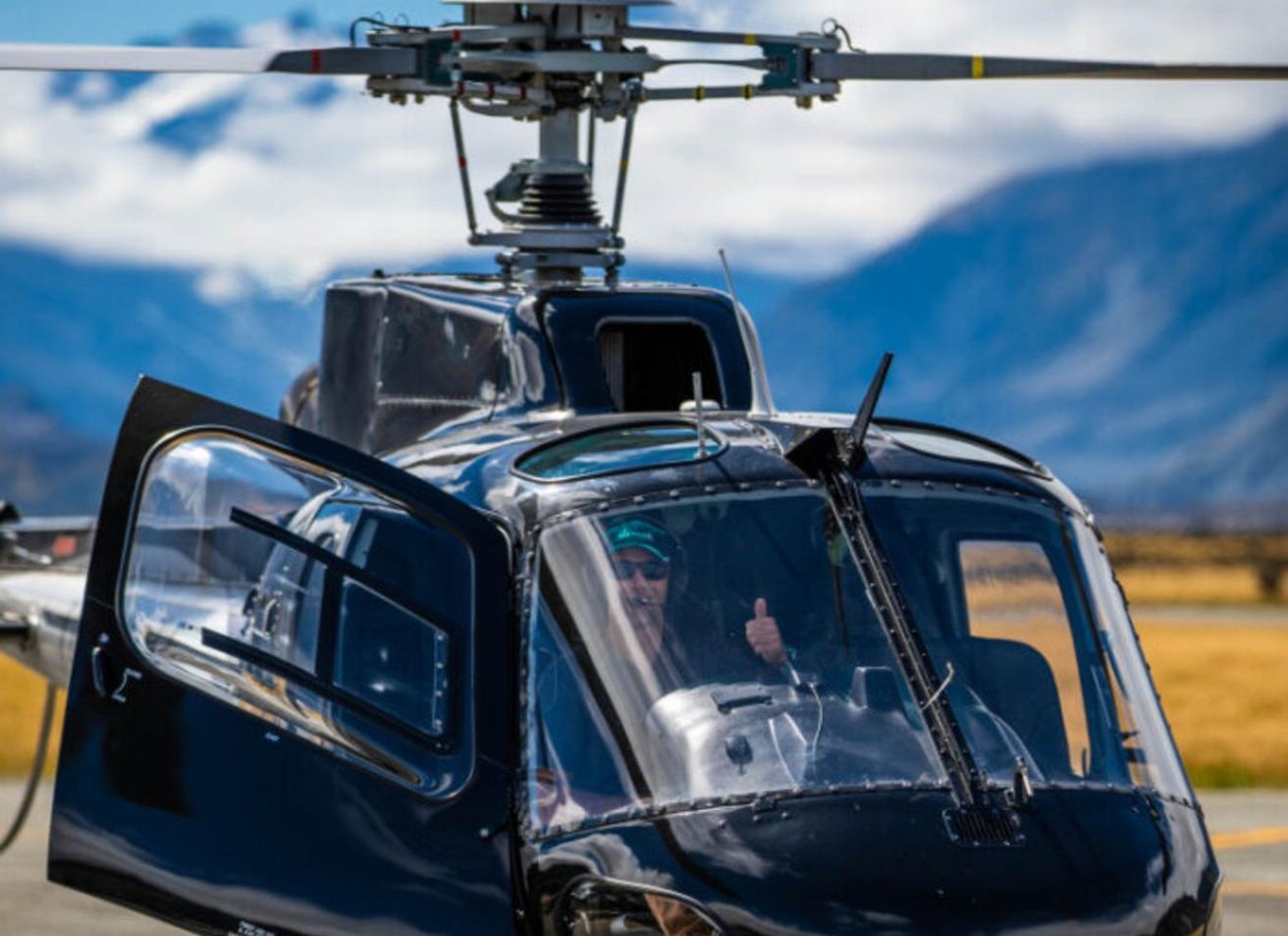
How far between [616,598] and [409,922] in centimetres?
102

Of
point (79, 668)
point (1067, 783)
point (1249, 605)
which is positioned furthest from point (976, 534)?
point (1249, 605)

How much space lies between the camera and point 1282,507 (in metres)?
181

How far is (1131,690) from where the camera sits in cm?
746

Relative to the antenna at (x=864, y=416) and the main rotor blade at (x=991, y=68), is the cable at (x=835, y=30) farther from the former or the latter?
the antenna at (x=864, y=416)

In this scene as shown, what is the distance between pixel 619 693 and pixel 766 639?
434 mm

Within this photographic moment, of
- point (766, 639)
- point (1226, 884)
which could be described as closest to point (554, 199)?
point (766, 639)

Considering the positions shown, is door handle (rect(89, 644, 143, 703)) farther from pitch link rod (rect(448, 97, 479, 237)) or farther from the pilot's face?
pitch link rod (rect(448, 97, 479, 237))

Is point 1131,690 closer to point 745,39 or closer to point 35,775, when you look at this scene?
point 745,39

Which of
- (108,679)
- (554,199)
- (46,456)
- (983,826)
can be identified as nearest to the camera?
(983,826)

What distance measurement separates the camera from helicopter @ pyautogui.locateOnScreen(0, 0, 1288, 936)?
670 centimetres

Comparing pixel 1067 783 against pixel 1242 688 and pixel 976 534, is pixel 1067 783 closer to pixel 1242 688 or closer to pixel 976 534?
pixel 976 534

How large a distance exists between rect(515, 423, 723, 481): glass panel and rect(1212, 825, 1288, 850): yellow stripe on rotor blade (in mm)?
7060

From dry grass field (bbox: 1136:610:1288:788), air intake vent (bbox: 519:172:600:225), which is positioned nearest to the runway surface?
dry grass field (bbox: 1136:610:1288:788)

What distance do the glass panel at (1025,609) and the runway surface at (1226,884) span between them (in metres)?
4.31
